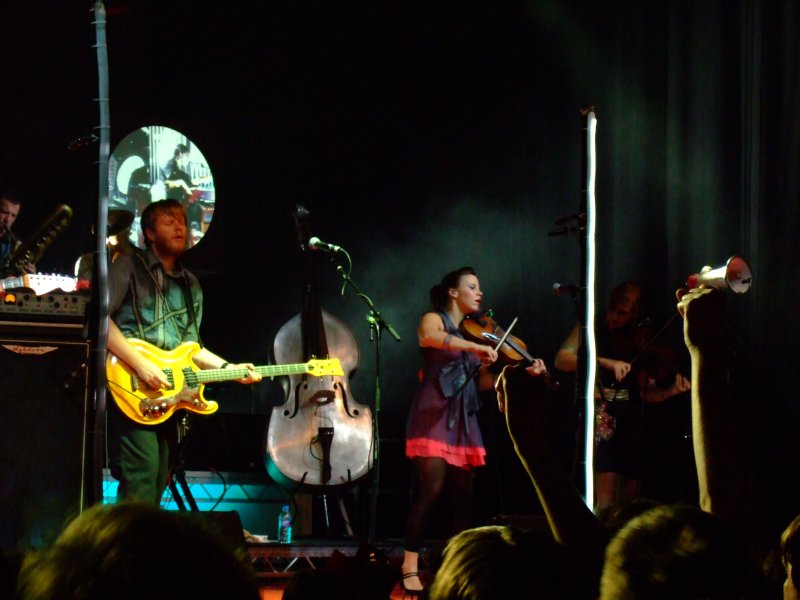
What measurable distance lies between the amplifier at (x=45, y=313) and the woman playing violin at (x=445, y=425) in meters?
2.34

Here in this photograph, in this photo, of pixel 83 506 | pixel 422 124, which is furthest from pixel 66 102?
pixel 83 506

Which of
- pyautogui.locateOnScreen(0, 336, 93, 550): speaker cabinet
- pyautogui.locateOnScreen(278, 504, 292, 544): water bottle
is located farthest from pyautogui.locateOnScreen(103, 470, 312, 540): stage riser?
pyautogui.locateOnScreen(0, 336, 93, 550): speaker cabinet

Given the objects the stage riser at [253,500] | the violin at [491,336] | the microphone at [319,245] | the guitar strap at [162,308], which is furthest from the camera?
the stage riser at [253,500]

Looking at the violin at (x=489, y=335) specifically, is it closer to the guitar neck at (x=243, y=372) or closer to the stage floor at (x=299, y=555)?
the guitar neck at (x=243, y=372)

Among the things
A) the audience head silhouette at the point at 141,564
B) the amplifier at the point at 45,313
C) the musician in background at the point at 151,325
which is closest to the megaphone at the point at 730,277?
the audience head silhouette at the point at 141,564

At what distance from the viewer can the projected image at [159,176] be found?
744cm

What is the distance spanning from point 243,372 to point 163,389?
1.85ft

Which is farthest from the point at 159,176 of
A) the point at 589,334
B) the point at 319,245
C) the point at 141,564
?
the point at 141,564

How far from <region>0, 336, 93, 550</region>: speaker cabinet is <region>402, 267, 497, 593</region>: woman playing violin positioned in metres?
2.24

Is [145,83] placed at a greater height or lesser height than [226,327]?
greater

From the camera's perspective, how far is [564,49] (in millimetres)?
8352

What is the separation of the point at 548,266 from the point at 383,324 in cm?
241

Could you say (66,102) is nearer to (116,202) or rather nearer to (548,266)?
(116,202)

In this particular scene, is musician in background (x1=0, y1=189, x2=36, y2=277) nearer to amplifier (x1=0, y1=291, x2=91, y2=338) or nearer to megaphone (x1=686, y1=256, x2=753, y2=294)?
amplifier (x1=0, y1=291, x2=91, y2=338)
